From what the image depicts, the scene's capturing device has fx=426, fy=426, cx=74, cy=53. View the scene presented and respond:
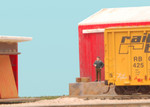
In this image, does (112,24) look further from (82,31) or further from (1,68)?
(1,68)

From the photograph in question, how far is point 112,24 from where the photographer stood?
2759cm

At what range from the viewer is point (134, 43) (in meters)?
20.6

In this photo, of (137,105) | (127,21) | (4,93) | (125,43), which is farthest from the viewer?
(127,21)

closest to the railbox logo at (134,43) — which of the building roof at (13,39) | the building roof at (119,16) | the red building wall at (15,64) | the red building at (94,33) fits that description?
the building roof at (13,39)

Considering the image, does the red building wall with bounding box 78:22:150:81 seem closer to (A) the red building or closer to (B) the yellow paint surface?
(A) the red building

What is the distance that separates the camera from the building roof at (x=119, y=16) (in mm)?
27453

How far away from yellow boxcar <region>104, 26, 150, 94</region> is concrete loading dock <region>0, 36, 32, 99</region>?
18.2ft

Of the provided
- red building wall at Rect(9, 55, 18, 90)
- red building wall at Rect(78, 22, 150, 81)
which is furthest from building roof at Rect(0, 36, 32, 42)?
red building wall at Rect(78, 22, 150, 81)

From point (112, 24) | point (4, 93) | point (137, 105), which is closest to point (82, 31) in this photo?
point (112, 24)

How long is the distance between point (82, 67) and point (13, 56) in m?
5.86

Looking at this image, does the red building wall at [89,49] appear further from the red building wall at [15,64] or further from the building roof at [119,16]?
the red building wall at [15,64]

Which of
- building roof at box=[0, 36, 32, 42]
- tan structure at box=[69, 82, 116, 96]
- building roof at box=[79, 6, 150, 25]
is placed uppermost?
building roof at box=[79, 6, 150, 25]

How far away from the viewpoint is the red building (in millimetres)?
27641

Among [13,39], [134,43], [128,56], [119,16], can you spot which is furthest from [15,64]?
[119,16]
